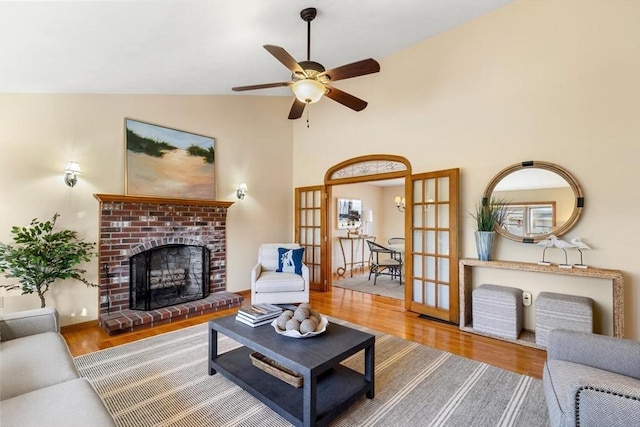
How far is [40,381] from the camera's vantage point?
146cm

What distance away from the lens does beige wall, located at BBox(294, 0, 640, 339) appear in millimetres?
2678

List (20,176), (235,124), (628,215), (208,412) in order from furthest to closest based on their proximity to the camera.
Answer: (235,124) → (20,176) → (628,215) → (208,412)

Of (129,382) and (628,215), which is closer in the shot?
(129,382)

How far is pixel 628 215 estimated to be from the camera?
2.66 meters

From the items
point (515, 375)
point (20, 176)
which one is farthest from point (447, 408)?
point (20, 176)

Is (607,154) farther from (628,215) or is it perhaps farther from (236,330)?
(236,330)

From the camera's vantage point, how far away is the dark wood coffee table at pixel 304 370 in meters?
1.69

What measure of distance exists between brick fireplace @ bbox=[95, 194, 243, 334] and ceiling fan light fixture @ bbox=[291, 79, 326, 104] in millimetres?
2440

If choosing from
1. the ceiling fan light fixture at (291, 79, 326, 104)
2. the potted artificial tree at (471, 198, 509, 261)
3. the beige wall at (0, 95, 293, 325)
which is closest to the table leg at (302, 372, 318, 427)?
the ceiling fan light fixture at (291, 79, 326, 104)

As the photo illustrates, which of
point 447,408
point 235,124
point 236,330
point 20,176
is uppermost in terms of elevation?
point 235,124

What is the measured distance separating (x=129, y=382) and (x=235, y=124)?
3.78 metres

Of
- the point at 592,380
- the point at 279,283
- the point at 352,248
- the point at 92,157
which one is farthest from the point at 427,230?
the point at 92,157

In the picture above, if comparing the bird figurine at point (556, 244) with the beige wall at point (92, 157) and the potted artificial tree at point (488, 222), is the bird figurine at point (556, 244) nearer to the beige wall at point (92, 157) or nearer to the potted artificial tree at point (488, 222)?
the potted artificial tree at point (488, 222)

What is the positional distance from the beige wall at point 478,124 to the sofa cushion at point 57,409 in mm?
2494
